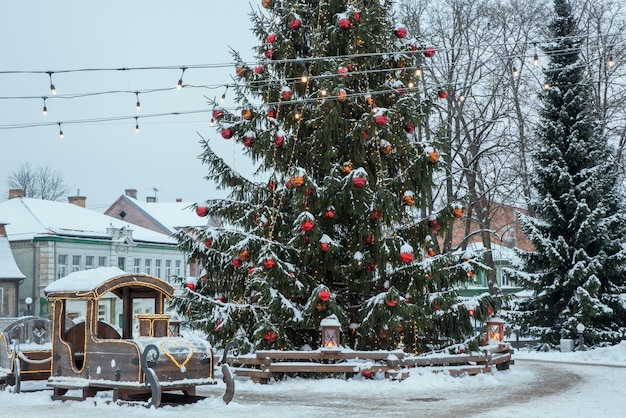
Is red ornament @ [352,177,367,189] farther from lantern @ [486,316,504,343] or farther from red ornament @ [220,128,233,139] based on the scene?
lantern @ [486,316,504,343]

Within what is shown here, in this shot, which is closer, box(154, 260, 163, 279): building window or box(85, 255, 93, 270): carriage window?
box(85, 255, 93, 270): carriage window

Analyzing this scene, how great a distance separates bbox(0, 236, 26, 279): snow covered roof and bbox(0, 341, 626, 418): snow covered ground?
28.3 meters

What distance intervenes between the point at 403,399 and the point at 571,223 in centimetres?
1484

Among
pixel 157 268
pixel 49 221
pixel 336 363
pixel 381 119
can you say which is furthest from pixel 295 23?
pixel 157 268

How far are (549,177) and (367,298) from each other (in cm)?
1223

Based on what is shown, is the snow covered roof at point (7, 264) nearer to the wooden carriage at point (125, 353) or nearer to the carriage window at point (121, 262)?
the carriage window at point (121, 262)

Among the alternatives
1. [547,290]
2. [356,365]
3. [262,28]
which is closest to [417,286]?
[356,365]

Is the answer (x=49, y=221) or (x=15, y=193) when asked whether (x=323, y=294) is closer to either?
(x=49, y=221)

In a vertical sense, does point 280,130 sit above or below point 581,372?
above

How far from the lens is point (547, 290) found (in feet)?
94.6

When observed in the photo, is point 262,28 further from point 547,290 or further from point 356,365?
point 547,290

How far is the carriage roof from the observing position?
15039 mm

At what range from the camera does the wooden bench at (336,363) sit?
18.0 meters

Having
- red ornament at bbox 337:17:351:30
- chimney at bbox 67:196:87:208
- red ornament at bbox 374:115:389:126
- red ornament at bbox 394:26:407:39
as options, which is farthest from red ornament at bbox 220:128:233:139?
chimney at bbox 67:196:87:208
